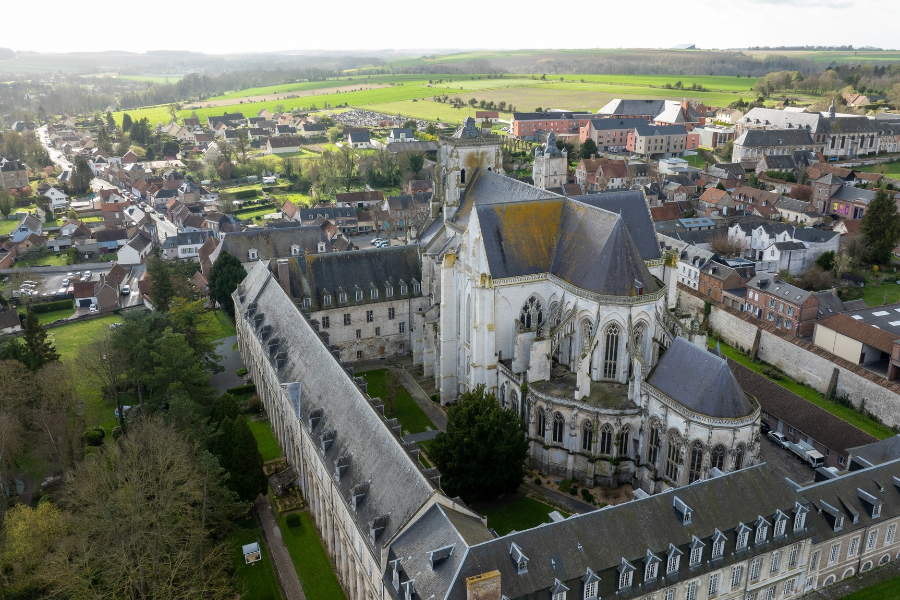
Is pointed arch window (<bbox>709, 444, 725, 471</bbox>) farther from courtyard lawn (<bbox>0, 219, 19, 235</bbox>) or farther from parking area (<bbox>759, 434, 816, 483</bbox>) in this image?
courtyard lawn (<bbox>0, 219, 19, 235</bbox>)

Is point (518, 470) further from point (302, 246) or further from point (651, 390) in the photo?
point (302, 246)

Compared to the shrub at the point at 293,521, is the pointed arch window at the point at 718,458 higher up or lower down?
higher up

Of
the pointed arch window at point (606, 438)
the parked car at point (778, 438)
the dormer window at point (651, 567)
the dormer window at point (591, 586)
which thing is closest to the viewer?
the dormer window at point (591, 586)

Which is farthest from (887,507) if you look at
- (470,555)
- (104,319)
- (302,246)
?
(104,319)

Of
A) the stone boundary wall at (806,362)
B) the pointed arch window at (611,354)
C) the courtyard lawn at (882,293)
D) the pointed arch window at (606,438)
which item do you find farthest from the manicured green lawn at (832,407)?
the courtyard lawn at (882,293)

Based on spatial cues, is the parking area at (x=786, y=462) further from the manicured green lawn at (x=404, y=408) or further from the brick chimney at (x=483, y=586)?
the brick chimney at (x=483, y=586)

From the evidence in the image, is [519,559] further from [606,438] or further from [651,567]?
[606,438]
